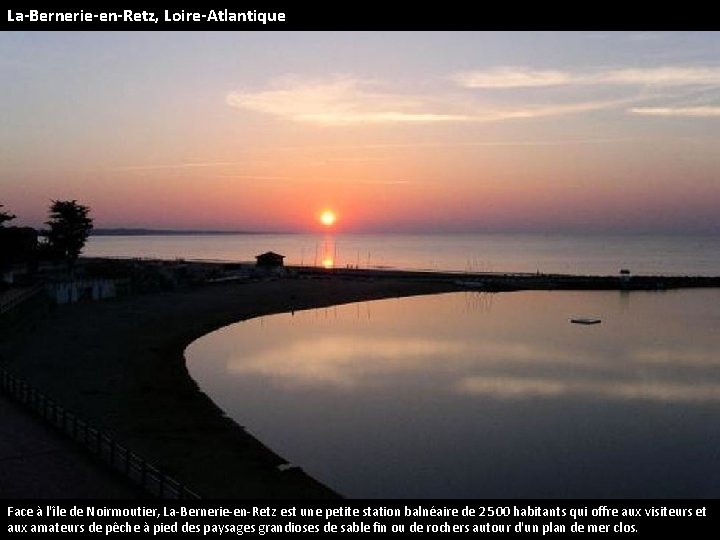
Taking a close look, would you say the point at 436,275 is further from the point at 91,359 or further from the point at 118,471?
the point at 118,471

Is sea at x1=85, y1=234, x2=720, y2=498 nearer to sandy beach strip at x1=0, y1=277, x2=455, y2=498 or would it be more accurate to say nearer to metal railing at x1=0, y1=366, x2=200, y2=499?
sandy beach strip at x1=0, y1=277, x2=455, y2=498

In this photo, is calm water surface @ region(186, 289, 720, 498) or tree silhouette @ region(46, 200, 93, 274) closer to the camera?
calm water surface @ region(186, 289, 720, 498)

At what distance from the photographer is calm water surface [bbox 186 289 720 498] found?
A: 21766 millimetres

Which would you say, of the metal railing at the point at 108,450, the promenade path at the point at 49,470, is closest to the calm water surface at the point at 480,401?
the metal railing at the point at 108,450

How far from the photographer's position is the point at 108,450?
17922 mm

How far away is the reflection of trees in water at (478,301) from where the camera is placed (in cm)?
7450

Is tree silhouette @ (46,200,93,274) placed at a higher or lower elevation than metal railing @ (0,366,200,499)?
higher

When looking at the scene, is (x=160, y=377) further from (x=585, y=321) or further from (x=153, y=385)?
(x=585, y=321)

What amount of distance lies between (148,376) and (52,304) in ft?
83.3

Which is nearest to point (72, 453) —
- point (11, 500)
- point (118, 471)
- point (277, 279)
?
point (118, 471)

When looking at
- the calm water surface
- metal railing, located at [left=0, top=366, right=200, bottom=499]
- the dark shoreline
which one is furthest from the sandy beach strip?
metal railing, located at [left=0, top=366, right=200, bottom=499]

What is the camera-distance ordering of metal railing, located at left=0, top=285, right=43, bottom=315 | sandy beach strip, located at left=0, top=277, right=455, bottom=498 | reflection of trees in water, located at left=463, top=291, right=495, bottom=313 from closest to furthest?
sandy beach strip, located at left=0, top=277, right=455, bottom=498
metal railing, located at left=0, top=285, right=43, bottom=315
reflection of trees in water, located at left=463, top=291, right=495, bottom=313

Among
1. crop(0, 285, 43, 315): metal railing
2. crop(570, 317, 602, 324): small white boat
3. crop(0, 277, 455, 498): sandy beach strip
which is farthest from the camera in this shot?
crop(570, 317, 602, 324): small white boat

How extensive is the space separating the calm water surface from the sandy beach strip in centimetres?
176
